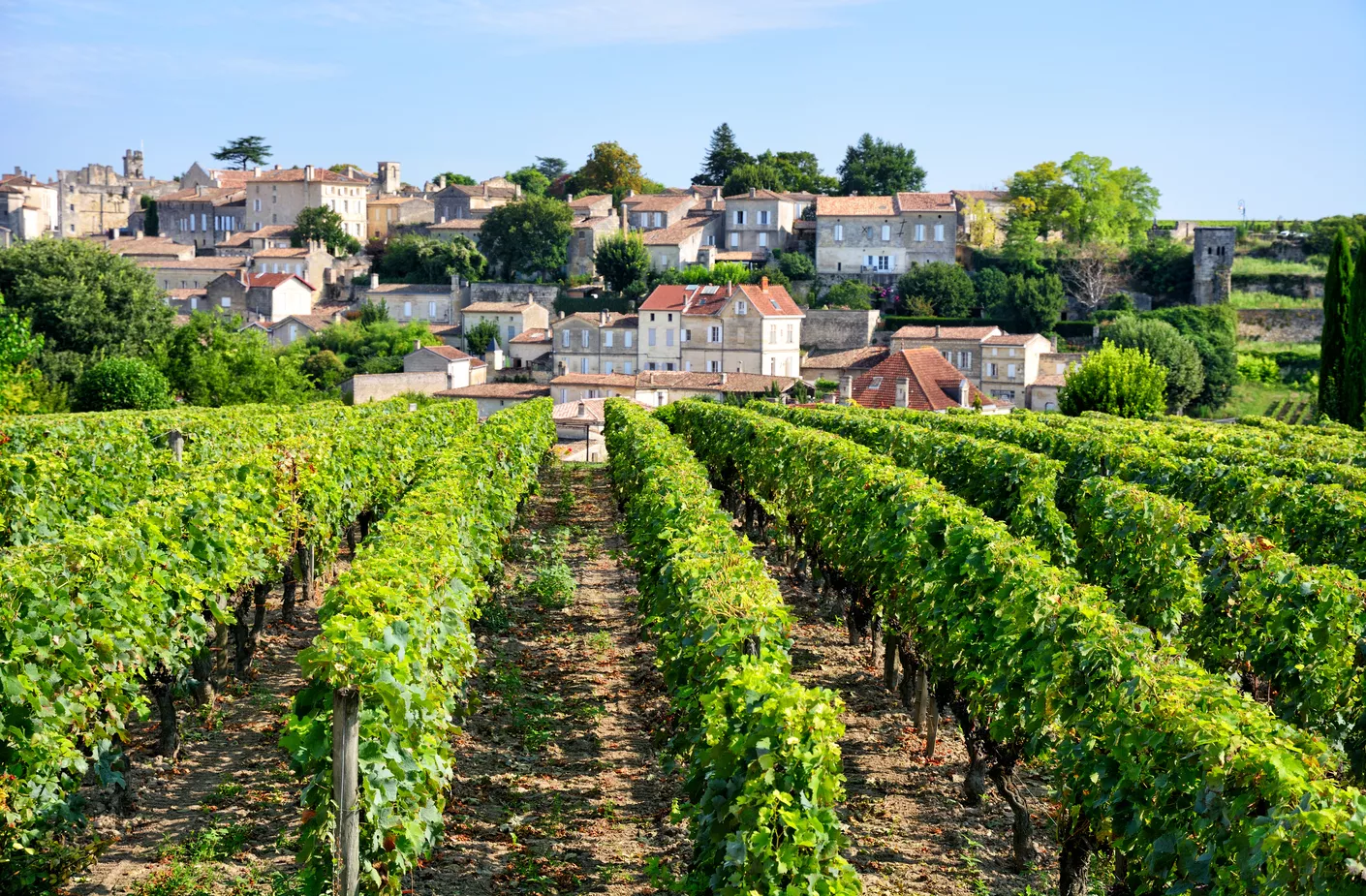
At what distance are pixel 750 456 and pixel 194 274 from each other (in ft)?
246

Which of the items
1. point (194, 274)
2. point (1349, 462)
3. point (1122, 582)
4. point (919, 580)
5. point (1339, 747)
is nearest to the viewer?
point (1339, 747)

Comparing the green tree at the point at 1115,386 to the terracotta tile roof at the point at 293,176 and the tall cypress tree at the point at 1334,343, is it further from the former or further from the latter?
the terracotta tile roof at the point at 293,176

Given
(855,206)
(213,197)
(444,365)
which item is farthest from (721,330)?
(213,197)

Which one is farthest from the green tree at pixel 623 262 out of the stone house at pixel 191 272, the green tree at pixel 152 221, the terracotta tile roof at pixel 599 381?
the green tree at pixel 152 221

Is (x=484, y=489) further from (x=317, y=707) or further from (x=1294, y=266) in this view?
(x=1294, y=266)

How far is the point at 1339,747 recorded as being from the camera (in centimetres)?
788

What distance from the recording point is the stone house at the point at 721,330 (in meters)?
63.9

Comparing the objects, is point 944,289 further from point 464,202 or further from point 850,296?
point 464,202

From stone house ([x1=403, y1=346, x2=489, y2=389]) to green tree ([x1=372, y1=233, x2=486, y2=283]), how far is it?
53.9 feet

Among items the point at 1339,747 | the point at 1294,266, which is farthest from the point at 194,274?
the point at 1339,747

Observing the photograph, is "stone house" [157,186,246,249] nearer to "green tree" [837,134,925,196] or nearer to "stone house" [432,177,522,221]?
"stone house" [432,177,522,221]

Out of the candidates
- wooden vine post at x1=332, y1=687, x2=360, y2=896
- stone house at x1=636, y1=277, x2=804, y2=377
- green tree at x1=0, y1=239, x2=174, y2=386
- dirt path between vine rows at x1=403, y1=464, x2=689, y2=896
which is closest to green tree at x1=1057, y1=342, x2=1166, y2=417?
stone house at x1=636, y1=277, x2=804, y2=377

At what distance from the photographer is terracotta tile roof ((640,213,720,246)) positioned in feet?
263

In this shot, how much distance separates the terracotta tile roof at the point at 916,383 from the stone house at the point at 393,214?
173ft
